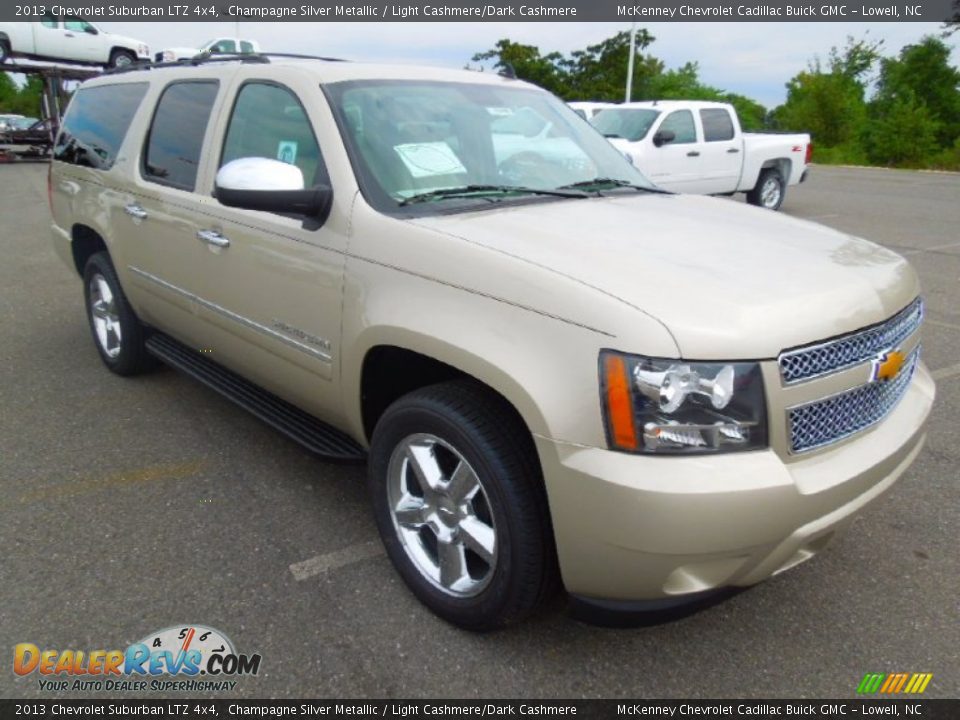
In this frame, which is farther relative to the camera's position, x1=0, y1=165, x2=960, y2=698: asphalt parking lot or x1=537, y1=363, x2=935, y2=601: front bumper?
x1=0, y1=165, x2=960, y2=698: asphalt parking lot

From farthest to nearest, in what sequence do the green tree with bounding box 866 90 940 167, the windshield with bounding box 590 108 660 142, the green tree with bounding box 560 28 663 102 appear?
1. the green tree with bounding box 560 28 663 102
2. the green tree with bounding box 866 90 940 167
3. the windshield with bounding box 590 108 660 142

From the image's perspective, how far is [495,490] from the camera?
2160mm

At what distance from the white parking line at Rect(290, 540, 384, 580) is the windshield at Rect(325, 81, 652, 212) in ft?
4.44

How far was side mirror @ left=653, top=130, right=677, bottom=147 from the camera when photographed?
11.0 meters

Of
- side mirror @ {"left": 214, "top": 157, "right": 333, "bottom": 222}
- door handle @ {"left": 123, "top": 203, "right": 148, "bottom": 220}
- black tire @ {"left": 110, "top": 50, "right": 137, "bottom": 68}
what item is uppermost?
black tire @ {"left": 110, "top": 50, "right": 137, "bottom": 68}

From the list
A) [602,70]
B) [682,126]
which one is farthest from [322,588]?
[602,70]

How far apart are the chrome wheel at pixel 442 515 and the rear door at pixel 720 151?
11.0 meters

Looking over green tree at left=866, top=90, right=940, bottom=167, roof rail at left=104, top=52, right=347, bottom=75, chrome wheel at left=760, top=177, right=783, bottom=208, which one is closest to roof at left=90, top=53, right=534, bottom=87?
roof rail at left=104, top=52, right=347, bottom=75

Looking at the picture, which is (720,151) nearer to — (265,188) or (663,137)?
(663,137)

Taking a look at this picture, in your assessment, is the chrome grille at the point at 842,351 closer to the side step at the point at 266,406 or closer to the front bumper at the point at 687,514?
the front bumper at the point at 687,514
